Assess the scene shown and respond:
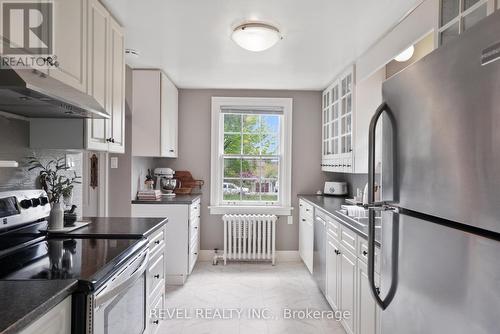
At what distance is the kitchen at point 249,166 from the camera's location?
875 millimetres

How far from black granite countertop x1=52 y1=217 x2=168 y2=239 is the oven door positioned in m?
0.17

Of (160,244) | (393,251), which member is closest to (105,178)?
(160,244)

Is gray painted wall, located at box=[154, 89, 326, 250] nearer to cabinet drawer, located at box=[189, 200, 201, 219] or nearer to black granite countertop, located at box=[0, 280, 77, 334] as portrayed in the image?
cabinet drawer, located at box=[189, 200, 201, 219]

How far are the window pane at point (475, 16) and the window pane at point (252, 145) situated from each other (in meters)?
3.25

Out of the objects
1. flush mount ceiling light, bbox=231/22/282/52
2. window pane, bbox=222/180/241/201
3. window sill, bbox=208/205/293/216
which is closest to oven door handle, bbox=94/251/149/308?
flush mount ceiling light, bbox=231/22/282/52

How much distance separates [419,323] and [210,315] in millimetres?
2210

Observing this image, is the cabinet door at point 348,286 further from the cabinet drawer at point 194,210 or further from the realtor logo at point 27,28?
the realtor logo at point 27,28

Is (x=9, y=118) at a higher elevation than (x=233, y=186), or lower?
higher

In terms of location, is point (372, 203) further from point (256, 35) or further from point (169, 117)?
point (169, 117)

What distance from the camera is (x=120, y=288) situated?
1.47m

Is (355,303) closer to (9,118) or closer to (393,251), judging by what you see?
(393,251)

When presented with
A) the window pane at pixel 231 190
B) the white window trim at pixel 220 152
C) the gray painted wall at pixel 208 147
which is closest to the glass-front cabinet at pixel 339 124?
the gray painted wall at pixel 208 147

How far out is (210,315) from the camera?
2848 millimetres

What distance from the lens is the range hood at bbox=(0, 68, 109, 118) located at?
113cm
